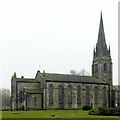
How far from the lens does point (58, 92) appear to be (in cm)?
8050

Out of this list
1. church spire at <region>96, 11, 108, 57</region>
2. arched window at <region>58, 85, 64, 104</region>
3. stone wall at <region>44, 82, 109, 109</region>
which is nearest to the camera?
stone wall at <region>44, 82, 109, 109</region>

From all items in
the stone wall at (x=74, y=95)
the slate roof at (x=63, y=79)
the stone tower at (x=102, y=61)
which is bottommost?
the stone wall at (x=74, y=95)

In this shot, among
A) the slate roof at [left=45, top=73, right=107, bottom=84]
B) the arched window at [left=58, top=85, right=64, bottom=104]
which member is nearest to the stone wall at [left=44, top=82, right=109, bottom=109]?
the arched window at [left=58, top=85, right=64, bottom=104]

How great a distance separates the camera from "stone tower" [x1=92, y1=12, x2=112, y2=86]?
92125 mm

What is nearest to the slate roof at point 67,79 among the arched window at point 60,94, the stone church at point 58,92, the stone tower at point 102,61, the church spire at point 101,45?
the stone church at point 58,92

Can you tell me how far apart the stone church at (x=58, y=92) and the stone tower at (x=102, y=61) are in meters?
2.47

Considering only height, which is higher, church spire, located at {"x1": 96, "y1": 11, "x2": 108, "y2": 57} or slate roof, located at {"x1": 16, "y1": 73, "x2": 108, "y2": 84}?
church spire, located at {"x1": 96, "y1": 11, "x2": 108, "y2": 57}

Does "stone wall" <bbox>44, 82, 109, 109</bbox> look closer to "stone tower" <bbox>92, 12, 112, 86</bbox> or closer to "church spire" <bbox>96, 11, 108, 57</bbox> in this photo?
"stone tower" <bbox>92, 12, 112, 86</bbox>

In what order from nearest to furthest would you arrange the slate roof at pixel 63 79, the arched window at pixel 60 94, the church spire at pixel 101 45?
the slate roof at pixel 63 79
the arched window at pixel 60 94
the church spire at pixel 101 45

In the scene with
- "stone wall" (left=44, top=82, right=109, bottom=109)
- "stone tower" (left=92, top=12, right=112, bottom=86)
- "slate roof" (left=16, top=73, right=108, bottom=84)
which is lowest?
"stone wall" (left=44, top=82, right=109, bottom=109)

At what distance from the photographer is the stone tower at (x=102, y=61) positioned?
92125 mm

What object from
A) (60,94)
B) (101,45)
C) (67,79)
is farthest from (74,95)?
(101,45)

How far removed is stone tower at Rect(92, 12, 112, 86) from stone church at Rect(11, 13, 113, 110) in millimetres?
2473

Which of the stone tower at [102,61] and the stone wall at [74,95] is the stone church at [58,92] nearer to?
the stone wall at [74,95]
